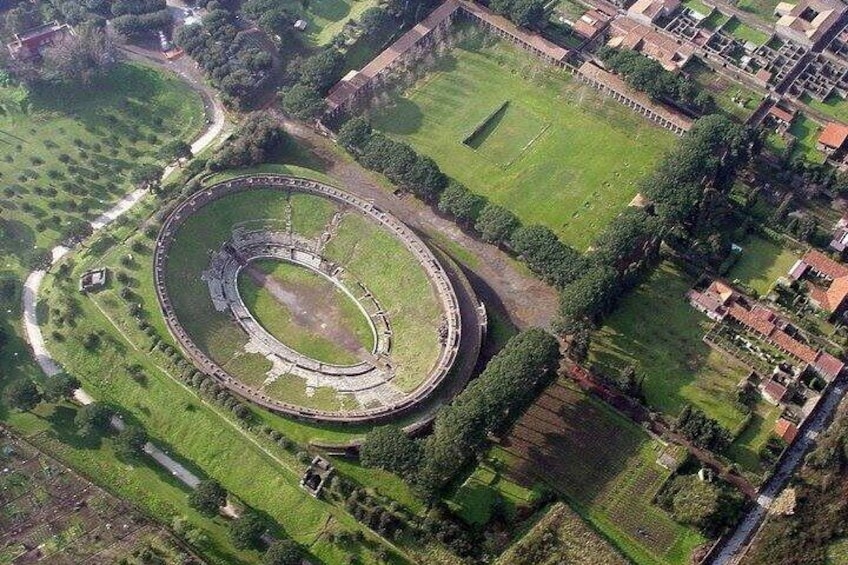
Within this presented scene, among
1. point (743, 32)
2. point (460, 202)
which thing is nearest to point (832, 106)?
point (743, 32)

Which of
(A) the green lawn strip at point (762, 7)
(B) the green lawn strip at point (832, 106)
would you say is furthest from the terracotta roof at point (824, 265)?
(A) the green lawn strip at point (762, 7)

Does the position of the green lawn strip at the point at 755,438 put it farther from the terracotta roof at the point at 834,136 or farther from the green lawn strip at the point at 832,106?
the green lawn strip at the point at 832,106

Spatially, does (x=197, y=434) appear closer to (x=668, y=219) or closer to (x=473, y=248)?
(x=473, y=248)

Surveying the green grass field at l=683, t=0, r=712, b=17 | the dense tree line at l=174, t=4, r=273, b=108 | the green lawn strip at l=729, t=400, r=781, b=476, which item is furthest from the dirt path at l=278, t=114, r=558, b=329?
the green grass field at l=683, t=0, r=712, b=17

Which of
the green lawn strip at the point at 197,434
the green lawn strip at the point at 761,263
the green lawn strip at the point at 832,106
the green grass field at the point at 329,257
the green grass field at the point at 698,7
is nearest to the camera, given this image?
the green lawn strip at the point at 197,434

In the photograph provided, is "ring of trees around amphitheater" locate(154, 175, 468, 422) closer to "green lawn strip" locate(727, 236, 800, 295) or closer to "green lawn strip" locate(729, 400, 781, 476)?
"green lawn strip" locate(729, 400, 781, 476)

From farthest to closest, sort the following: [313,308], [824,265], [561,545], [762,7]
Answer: [762,7], [824,265], [313,308], [561,545]
